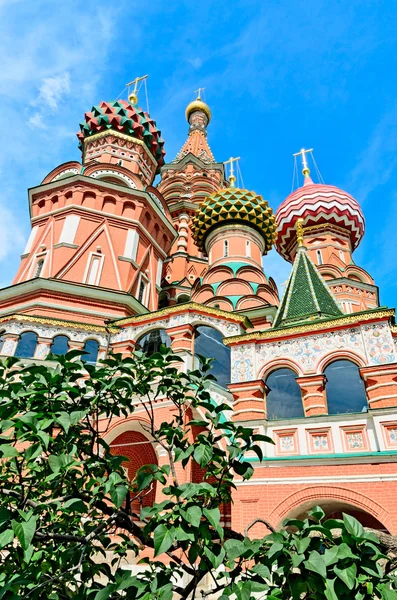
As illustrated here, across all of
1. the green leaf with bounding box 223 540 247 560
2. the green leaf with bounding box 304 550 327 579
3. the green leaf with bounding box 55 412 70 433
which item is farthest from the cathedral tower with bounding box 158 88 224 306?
the green leaf with bounding box 304 550 327 579

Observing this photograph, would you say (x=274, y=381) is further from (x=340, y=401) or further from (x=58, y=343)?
(x=58, y=343)

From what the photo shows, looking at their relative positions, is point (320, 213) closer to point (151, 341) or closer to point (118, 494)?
point (151, 341)

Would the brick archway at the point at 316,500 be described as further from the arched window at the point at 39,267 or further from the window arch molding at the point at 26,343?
the arched window at the point at 39,267

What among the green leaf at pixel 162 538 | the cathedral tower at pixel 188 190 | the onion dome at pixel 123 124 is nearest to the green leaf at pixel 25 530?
the green leaf at pixel 162 538

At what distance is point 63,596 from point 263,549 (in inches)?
42.5

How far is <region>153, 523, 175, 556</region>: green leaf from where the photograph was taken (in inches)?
75.5

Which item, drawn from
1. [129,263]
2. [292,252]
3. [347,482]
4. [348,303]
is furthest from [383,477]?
[292,252]

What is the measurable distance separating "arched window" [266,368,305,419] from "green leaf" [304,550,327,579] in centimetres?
620

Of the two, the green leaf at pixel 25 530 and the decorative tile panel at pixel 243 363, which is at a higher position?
the decorative tile panel at pixel 243 363

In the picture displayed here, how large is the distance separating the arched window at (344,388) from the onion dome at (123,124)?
14.4 m

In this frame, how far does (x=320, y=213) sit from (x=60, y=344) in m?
14.6

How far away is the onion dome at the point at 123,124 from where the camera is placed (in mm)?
18562

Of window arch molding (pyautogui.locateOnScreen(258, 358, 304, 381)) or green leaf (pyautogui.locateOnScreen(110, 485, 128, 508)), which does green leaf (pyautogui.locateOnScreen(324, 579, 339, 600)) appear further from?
window arch molding (pyautogui.locateOnScreen(258, 358, 304, 381))

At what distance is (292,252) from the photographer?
21.0m
